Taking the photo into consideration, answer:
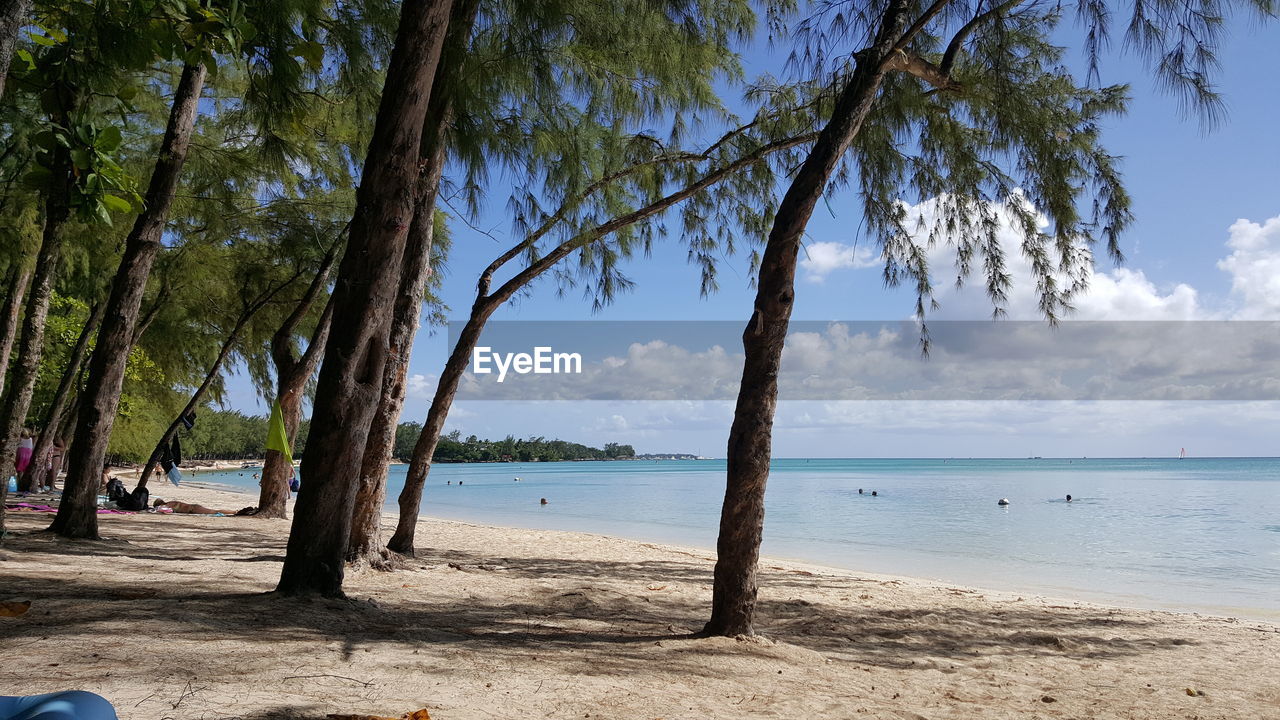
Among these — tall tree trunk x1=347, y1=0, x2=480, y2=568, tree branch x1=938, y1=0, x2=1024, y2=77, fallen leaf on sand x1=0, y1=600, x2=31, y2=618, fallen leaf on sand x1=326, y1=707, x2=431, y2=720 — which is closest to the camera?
fallen leaf on sand x1=326, y1=707, x2=431, y2=720

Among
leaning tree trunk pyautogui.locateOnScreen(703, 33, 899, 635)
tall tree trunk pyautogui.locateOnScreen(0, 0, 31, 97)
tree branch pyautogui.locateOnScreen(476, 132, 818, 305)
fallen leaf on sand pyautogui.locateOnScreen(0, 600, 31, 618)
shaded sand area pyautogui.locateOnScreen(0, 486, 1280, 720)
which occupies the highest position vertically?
tree branch pyautogui.locateOnScreen(476, 132, 818, 305)

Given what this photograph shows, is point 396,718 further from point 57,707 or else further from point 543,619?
point 543,619

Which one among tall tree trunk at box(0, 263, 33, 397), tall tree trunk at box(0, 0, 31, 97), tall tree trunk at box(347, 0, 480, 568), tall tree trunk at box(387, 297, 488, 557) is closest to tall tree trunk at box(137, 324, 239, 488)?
tall tree trunk at box(0, 263, 33, 397)

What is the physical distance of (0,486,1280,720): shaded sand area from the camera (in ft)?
9.10

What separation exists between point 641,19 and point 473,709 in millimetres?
4874

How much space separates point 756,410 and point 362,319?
2.10 m

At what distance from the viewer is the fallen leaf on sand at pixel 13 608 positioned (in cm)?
337

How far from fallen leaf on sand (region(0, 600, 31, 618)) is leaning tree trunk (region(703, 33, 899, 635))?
3.05 m

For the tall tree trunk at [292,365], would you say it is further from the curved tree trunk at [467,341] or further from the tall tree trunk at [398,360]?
the tall tree trunk at [398,360]

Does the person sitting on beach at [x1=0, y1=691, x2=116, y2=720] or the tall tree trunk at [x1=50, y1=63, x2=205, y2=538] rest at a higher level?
the tall tree trunk at [x1=50, y1=63, x2=205, y2=538]

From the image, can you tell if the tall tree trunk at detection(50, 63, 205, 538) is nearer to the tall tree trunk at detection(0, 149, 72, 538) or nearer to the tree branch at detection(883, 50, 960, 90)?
the tall tree trunk at detection(0, 149, 72, 538)

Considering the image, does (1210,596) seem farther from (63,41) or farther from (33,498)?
(33,498)

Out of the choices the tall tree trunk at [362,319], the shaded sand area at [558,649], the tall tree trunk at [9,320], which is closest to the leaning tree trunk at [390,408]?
the shaded sand area at [558,649]

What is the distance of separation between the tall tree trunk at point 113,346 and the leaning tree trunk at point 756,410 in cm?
497
